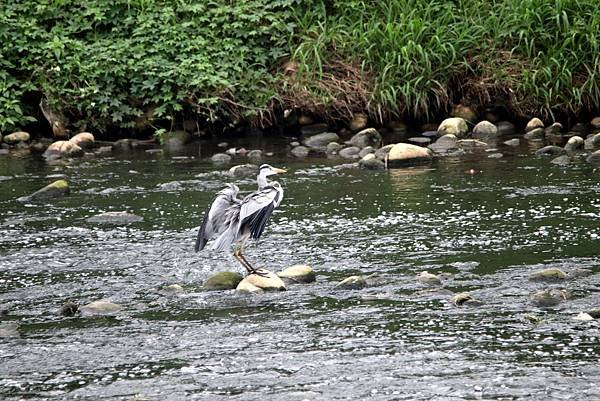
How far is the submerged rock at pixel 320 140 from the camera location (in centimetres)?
1256

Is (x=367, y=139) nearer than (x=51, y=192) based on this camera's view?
No

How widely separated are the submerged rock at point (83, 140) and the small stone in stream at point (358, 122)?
10.4 ft

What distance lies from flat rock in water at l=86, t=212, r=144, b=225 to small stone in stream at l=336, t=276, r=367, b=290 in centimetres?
285

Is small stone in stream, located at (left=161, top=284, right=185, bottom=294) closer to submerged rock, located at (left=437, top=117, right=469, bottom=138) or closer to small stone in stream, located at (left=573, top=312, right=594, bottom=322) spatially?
small stone in stream, located at (left=573, top=312, right=594, bottom=322)

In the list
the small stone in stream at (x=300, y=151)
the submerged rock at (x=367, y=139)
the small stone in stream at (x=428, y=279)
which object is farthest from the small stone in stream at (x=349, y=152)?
the small stone in stream at (x=428, y=279)

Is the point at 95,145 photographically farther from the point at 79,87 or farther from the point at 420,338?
the point at 420,338

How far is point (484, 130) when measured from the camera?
41.4ft

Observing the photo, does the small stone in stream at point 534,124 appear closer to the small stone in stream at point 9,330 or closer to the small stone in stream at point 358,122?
the small stone in stream at point 358,122

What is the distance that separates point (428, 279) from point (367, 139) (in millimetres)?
5870

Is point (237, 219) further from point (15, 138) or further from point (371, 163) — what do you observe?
point (15, 138)

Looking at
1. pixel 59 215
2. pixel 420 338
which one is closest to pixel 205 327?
pixel 420 338

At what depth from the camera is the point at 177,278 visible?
7.15 meters

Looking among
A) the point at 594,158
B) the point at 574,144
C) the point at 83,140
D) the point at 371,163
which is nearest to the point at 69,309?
the point at 371,163

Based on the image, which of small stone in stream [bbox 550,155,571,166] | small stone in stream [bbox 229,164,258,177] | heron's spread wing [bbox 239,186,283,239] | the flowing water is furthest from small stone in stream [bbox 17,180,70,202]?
small stone in stream [bbox 550,155,571,166]
